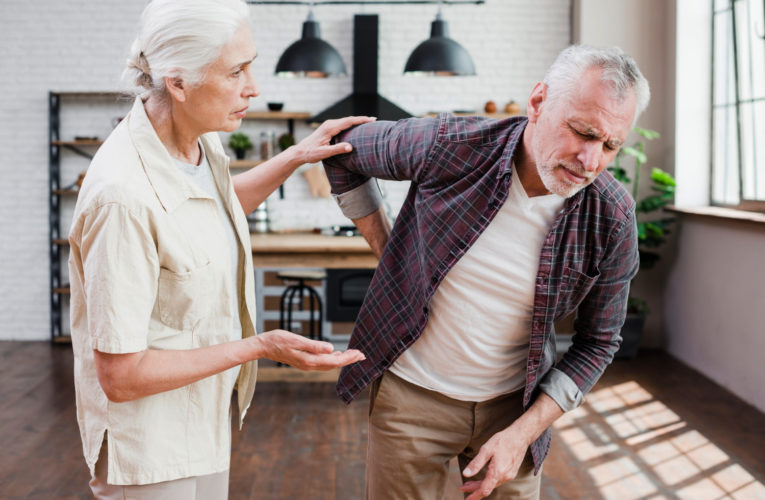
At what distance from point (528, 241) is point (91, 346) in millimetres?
883

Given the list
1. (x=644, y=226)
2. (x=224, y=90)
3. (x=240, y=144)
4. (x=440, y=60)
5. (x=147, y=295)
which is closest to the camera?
(x=147, y=295)

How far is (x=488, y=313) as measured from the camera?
1583mm

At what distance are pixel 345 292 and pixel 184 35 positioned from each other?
4.19 m

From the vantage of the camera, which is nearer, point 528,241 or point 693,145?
point 528,241

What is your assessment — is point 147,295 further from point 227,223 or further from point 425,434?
point 425,434

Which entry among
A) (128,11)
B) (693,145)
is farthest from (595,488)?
(128,11)

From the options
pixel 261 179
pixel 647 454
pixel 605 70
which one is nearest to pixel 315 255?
pixel 647 454

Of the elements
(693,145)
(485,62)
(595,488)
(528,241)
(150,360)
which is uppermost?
(485,62)

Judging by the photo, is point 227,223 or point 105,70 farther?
point 105,70

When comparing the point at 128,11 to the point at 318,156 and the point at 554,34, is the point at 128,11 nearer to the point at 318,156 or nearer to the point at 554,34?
the point at 554,34

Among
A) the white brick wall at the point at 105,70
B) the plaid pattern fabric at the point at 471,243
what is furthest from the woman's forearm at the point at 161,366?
the white brick wall at the point at 105,70

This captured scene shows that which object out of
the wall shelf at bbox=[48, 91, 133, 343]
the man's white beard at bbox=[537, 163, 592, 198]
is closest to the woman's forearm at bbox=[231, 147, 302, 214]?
the man's white beard at bbox=[537, 163, 592, 198]

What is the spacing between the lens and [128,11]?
643cm

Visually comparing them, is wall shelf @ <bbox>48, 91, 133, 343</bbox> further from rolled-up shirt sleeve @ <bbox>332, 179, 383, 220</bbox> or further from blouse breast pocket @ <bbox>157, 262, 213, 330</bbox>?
blouse breast pocket @ <bbox>157, 262, 213, 330</bbox>
